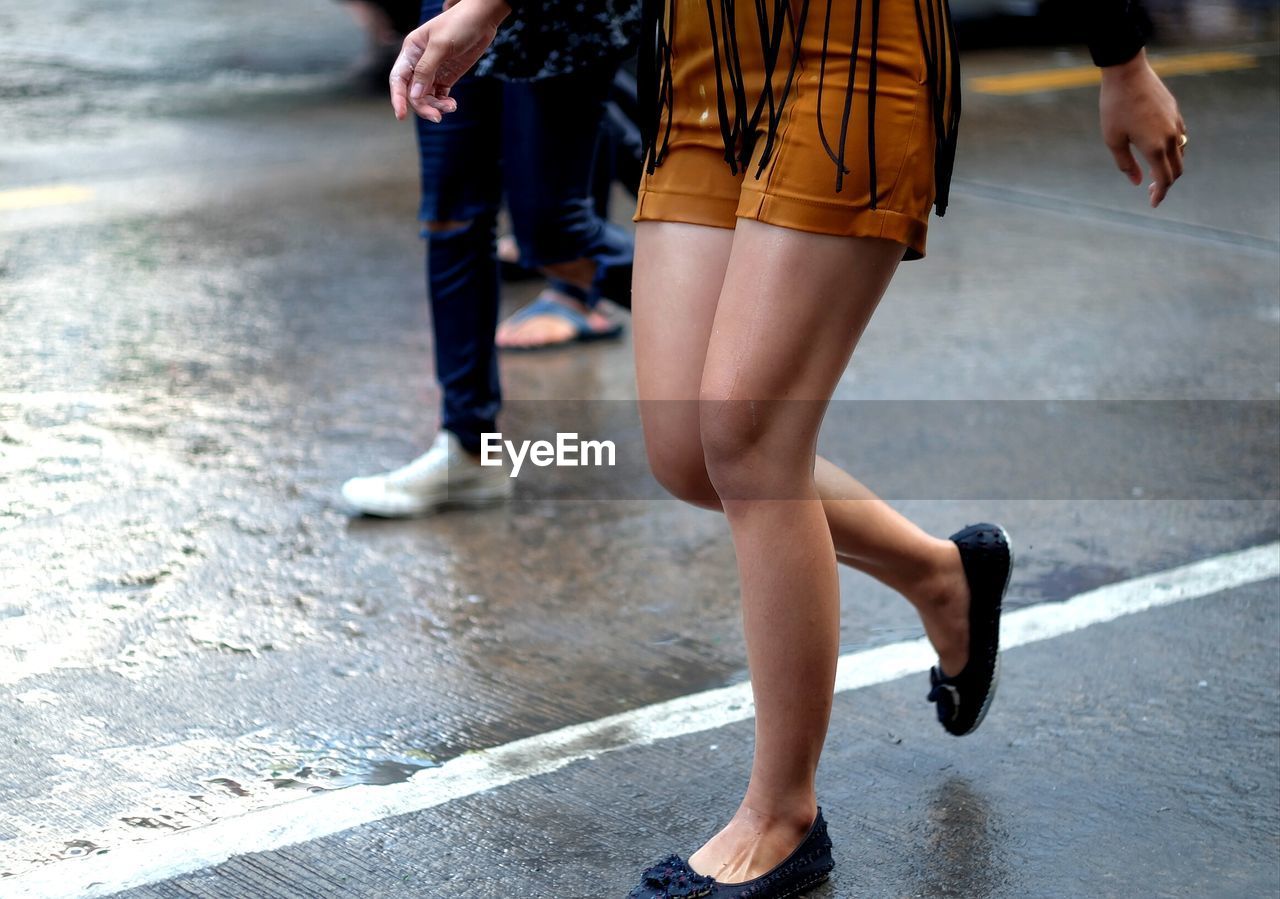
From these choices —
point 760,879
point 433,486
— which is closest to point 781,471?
point 760,879

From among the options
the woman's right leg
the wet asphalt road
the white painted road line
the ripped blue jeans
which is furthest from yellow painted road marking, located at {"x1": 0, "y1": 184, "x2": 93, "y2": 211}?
the woman's right leg

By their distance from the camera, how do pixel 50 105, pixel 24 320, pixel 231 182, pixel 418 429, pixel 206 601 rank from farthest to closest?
pixel 50 105 → pixel 231 182 → pixel 24 320 → pixel 418 429 → pixel 206 601

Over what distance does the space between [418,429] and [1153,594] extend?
2.01 m

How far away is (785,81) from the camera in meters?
2.17

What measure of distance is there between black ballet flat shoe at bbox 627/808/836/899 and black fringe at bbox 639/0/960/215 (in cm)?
93

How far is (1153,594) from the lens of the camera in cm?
343

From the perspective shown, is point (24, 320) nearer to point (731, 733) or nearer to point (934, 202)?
→ point (731, 733)

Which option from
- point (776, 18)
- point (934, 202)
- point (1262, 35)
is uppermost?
point (776, 18)

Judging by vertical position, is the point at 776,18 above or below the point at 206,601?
above

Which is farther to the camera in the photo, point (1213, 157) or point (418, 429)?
point (1213, 157)

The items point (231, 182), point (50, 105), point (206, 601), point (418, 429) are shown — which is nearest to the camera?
point (206, 601)

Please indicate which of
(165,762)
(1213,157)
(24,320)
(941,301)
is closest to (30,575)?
(165,762)

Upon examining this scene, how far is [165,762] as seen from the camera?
2.77m

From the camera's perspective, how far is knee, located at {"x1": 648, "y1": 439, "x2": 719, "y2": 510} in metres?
2.32
